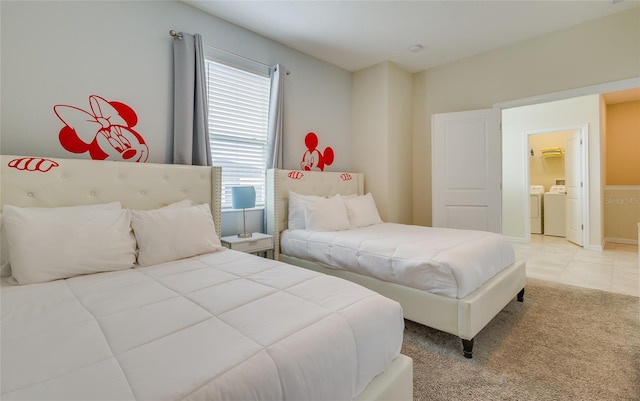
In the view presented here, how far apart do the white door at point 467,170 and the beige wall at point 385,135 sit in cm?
42

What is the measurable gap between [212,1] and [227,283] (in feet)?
8.40

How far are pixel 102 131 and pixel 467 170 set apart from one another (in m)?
3.95

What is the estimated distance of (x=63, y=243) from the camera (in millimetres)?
1534

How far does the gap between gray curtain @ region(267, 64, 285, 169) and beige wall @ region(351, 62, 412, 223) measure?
140 cm

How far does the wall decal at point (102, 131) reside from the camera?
82.7 inches

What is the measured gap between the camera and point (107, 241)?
1.67m

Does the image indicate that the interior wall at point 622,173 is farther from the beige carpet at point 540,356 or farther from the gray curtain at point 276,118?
the gray curtain at point 276,118

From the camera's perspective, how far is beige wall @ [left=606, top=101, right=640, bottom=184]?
5266 millimetres

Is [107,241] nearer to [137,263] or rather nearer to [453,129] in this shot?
[137,263]

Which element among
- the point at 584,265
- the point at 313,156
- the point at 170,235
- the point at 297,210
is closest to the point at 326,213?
the point at 297,210

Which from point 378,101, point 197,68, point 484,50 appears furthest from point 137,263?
point 484,50

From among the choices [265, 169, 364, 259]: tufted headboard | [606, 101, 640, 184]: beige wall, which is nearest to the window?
[265, 169, 364, 259]: tufted headboard

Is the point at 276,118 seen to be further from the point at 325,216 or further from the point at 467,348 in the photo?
the point at 467,348

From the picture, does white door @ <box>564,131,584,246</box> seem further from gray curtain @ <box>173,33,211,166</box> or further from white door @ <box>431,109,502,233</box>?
gray curtain @ <box>173,33,211,166</box>
